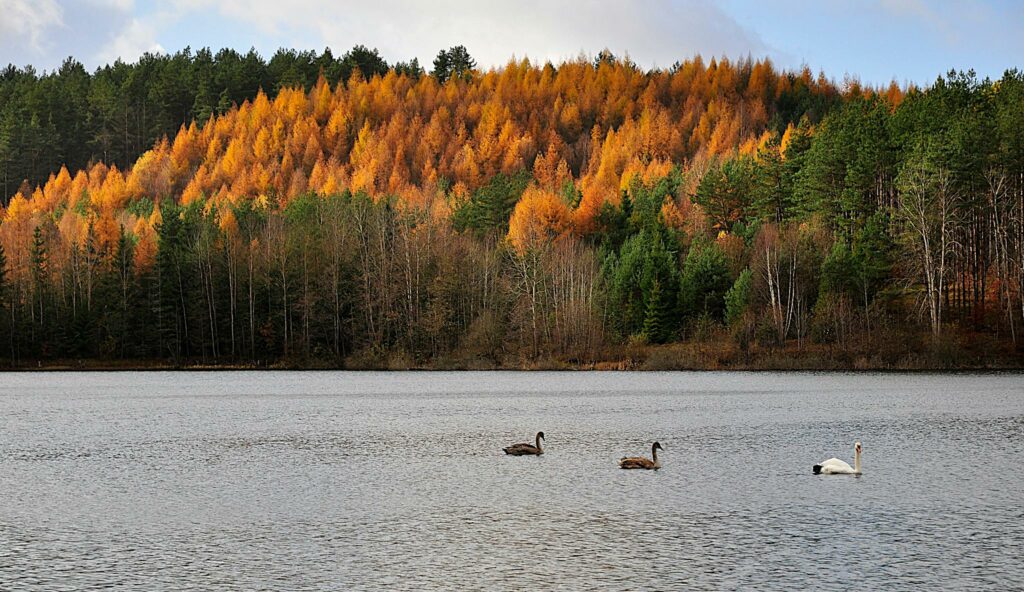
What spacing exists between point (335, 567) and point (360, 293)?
252ft

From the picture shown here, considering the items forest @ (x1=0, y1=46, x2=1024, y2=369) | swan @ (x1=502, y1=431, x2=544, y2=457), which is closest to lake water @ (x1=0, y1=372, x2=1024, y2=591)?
swan @ (x1=502, y1=431, x2=544, y2=457)

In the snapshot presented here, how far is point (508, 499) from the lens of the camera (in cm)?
2298

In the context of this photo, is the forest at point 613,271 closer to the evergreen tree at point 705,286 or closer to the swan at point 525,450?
the evergreen tree at point 705,286

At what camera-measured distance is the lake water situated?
16.4 meters

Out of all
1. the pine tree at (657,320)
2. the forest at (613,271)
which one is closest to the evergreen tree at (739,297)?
the forest at (613,271)

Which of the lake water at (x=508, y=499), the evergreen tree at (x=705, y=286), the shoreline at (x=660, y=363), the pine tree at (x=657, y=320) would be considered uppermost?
the evergreen tree at (x=705, y=286)

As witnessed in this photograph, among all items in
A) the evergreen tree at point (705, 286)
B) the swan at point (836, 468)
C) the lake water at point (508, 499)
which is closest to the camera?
the lake water at point (508, 499)

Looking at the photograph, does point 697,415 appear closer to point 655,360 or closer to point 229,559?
point 229,559

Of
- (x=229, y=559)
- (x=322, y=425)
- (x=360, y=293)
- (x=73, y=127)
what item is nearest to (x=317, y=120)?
(x=73, y=127)

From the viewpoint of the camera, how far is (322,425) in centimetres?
3962

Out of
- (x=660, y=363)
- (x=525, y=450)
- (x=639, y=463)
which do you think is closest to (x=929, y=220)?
(x=660, y=363)

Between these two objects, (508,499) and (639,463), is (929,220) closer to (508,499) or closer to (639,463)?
(639,463)

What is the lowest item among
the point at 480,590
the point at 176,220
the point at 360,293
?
the point at 480,590

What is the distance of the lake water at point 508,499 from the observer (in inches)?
645
